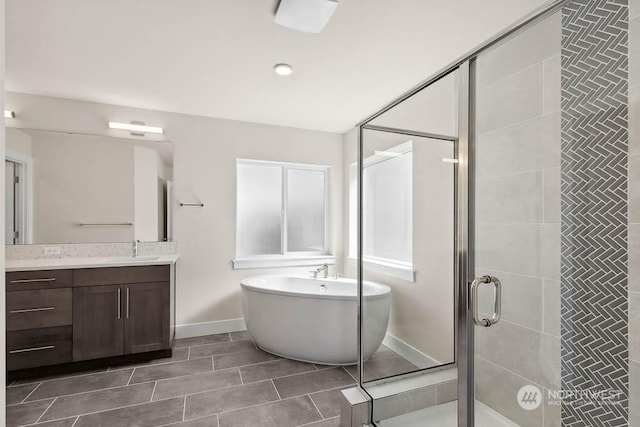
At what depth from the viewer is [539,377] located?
4.30 ft

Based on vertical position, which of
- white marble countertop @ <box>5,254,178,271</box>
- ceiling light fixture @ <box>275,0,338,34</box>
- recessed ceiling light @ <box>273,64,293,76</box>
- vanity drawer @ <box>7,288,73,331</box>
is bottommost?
vanity drawer @ <box>7,288,73,331</box>

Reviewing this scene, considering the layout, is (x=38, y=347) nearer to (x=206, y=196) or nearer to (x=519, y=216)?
(x=206, y=196)

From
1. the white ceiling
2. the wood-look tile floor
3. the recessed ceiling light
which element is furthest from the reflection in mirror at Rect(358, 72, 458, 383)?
the recessed ceiling light

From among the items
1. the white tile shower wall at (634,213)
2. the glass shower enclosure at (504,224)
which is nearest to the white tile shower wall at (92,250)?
the glass shower enclosure at (504,224)

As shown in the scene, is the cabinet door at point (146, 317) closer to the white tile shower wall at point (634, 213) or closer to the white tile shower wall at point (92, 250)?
the white tile shower wall at point (92, 250)

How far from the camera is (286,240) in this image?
406 centimetres

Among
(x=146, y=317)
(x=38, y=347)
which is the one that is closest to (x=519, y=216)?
(x=146, y=317)

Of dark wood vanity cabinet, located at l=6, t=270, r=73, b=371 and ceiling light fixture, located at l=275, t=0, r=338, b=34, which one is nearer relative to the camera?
ceiling light fixture, located at l=275, t=0, r=338, b=34

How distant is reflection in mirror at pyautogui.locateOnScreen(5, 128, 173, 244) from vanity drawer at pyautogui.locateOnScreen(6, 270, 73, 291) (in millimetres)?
614

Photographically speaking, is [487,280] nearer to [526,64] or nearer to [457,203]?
[457,203]

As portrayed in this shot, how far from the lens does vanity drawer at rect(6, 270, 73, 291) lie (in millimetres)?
2447

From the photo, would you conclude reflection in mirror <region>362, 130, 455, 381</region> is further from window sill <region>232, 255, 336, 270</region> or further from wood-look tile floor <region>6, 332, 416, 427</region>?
window sill <region>232, 255, 336, 270</region>

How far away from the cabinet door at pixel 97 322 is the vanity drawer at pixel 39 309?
2.6 inches

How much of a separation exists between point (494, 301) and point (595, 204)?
0.53m
